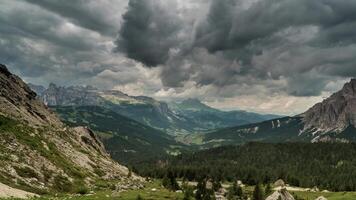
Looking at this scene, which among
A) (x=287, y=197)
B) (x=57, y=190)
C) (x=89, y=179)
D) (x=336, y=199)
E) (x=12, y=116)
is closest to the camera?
(x=57, y=190)

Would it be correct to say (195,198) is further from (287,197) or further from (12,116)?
(12,116)

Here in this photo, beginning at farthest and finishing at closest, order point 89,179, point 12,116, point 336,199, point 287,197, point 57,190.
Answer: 1. point 12,116
2. point 89,179
3. point 287,197
4. point 336,199
5. point 57,190

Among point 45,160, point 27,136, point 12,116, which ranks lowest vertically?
point 45,160

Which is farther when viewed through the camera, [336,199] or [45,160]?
[45,160]

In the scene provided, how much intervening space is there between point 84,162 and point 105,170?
565 inches

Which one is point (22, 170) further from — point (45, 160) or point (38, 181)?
point (45, 160)

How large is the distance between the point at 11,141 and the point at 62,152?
33179 millimetres

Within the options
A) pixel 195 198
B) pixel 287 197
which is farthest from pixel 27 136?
pixel 287 197

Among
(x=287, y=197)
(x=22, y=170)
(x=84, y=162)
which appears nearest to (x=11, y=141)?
(x=22, y=170)

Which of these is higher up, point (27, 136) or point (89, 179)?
point (27, 136)

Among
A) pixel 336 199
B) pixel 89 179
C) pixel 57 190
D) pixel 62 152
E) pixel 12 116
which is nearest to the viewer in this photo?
pixel 57 190

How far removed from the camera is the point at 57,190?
11669cm

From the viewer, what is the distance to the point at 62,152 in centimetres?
17488

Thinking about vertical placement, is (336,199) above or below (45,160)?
below
